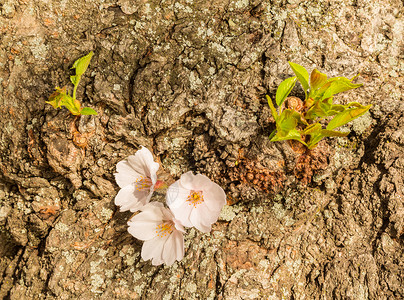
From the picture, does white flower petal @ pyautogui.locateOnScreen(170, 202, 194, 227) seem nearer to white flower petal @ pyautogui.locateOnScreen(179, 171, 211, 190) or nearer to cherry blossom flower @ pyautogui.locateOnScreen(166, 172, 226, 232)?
cherry blossom flower @ pyautogui.locateOnScreen(166, 172, 226, 232)

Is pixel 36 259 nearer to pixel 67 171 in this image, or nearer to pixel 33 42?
pixel 67 171

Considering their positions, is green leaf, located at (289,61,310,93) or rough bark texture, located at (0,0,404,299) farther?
rough bark texture, located at (0,0,404,299)

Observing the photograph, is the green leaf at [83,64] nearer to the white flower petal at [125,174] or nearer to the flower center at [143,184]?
the white flower petal at [125,174]

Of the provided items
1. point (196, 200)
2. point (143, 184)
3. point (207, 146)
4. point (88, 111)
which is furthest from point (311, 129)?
point (88, 111)

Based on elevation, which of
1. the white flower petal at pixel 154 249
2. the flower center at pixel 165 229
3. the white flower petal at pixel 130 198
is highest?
the white flower petal at pixel 130 198

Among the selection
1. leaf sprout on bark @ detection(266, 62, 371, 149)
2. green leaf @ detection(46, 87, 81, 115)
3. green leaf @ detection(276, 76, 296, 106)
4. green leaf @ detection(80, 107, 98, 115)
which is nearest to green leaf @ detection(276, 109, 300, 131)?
leaf sprout on bark @ detection(266, 62, 371, 149)

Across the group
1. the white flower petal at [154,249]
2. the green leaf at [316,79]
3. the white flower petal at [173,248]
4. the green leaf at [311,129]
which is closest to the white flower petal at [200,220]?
the white flower petal at [173,248]

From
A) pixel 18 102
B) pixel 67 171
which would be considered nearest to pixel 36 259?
pixel 67 171
